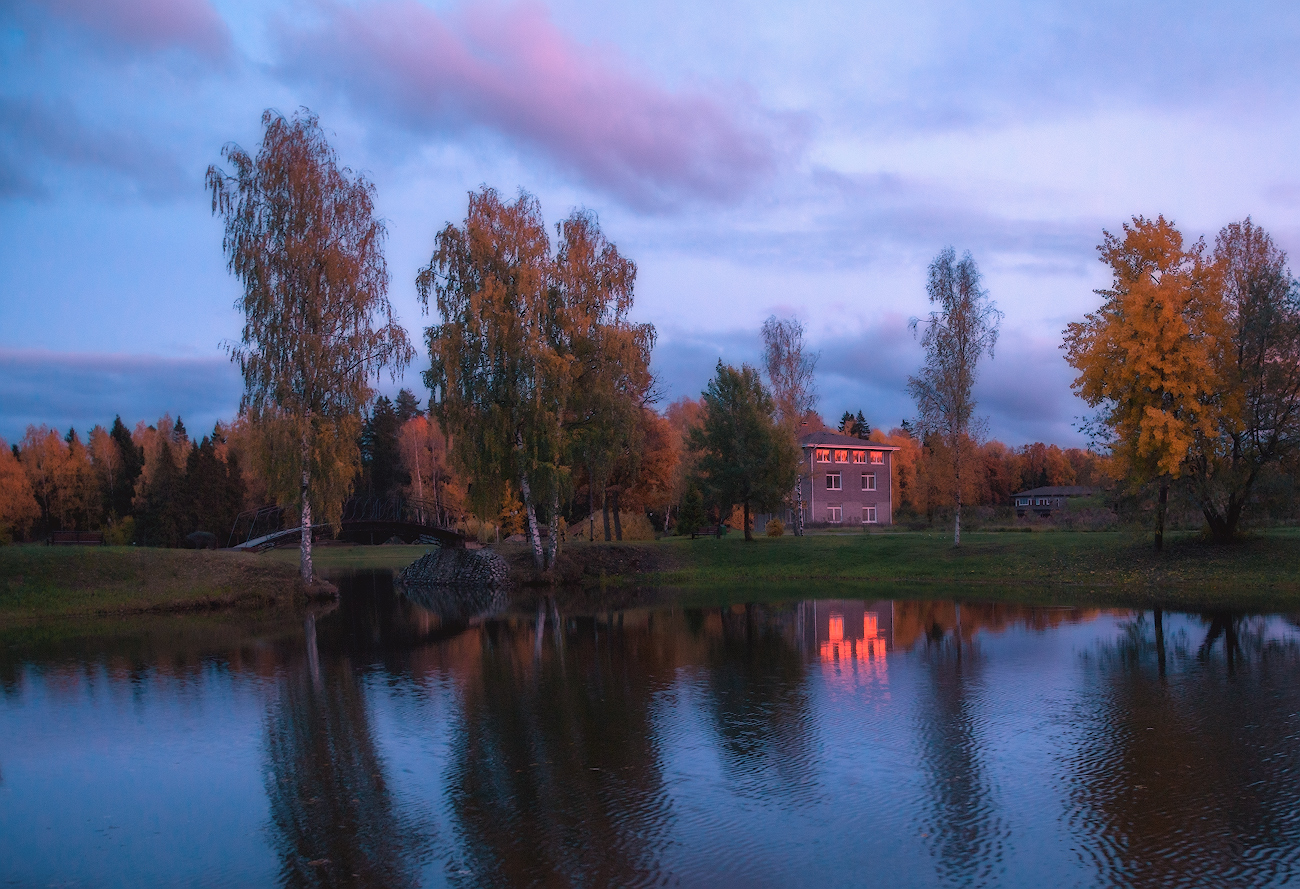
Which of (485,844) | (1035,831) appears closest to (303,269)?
(485,844)

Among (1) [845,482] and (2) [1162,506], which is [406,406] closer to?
(1) [845,482]

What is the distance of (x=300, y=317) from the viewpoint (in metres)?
31.7

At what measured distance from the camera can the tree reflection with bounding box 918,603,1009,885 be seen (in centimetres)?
760

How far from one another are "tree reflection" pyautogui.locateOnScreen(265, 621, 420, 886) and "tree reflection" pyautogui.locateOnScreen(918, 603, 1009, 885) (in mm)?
4516

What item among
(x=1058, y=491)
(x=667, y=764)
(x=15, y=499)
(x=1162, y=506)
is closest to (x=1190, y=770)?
(x=667, y=764)

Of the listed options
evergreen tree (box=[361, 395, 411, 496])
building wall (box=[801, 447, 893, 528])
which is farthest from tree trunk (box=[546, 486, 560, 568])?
evergreen tree (box=[361, 395, 411, 496])

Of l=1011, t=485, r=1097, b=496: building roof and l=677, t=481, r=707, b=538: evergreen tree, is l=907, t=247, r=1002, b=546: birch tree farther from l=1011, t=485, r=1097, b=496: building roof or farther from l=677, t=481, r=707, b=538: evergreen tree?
l=1011, t=485, r=1097, b=496: building roof

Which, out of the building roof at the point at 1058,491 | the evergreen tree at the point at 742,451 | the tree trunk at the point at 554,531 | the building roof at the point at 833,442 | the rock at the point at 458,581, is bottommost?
the rock at the point at 458,581

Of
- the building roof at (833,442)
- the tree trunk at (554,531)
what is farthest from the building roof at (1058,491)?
the tree trunk at (554,531)

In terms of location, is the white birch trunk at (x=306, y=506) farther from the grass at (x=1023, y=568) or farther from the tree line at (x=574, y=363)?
the grass at (x=1023, y=568)

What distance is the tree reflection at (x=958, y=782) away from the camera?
7598 mm

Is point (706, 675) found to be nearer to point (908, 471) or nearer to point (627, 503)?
point (627, 503)

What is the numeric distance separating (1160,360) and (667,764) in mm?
29927

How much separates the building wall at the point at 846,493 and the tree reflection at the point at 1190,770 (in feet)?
179
